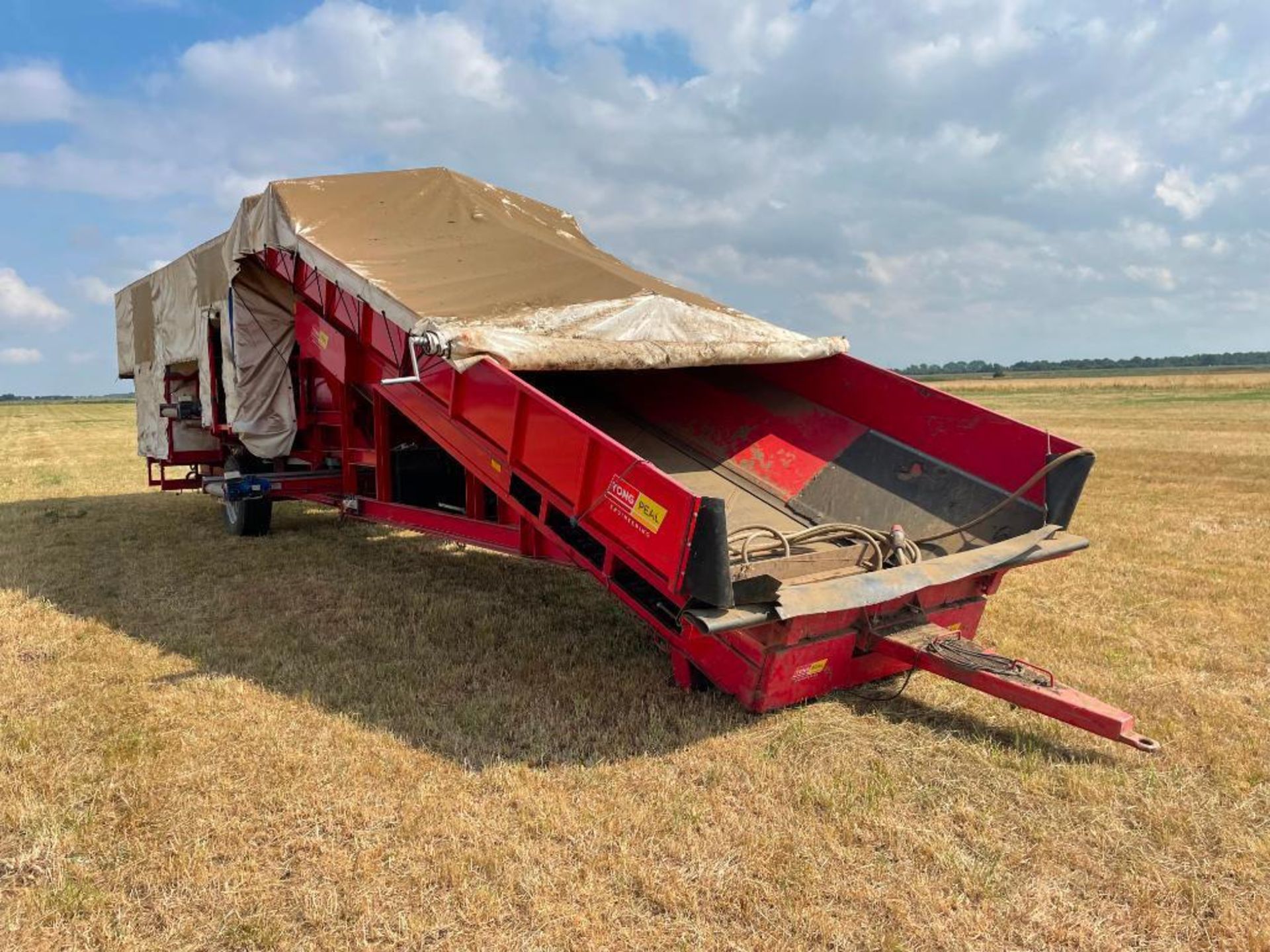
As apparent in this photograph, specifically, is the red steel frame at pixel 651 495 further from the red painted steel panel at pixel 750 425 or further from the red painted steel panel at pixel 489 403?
the red painted steel panel at pixel 750 425

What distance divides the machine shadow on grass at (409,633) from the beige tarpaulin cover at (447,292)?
4.58ft

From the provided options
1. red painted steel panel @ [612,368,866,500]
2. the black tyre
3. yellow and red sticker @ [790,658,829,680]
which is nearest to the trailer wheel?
the black tyre

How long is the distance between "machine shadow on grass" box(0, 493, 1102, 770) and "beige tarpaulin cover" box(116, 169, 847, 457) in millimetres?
1397

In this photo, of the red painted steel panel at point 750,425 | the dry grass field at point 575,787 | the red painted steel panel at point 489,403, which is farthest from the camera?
the red painted steel panel at point 750,425

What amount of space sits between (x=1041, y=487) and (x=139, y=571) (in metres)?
6.41

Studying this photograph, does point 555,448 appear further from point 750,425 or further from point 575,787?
point 750,425

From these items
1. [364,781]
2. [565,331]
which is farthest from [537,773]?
[565,331]

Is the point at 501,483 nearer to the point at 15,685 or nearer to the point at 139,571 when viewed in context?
the point at 15,685

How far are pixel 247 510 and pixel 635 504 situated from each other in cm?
579

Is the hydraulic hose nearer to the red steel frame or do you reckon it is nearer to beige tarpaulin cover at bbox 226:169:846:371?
the red steel frame

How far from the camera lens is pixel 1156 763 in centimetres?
339

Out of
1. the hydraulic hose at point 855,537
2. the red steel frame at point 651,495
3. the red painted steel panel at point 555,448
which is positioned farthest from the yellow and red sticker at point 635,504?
the hydraulic hose at point 855,537

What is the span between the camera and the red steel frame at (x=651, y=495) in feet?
11.4

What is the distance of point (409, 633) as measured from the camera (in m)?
5.07
